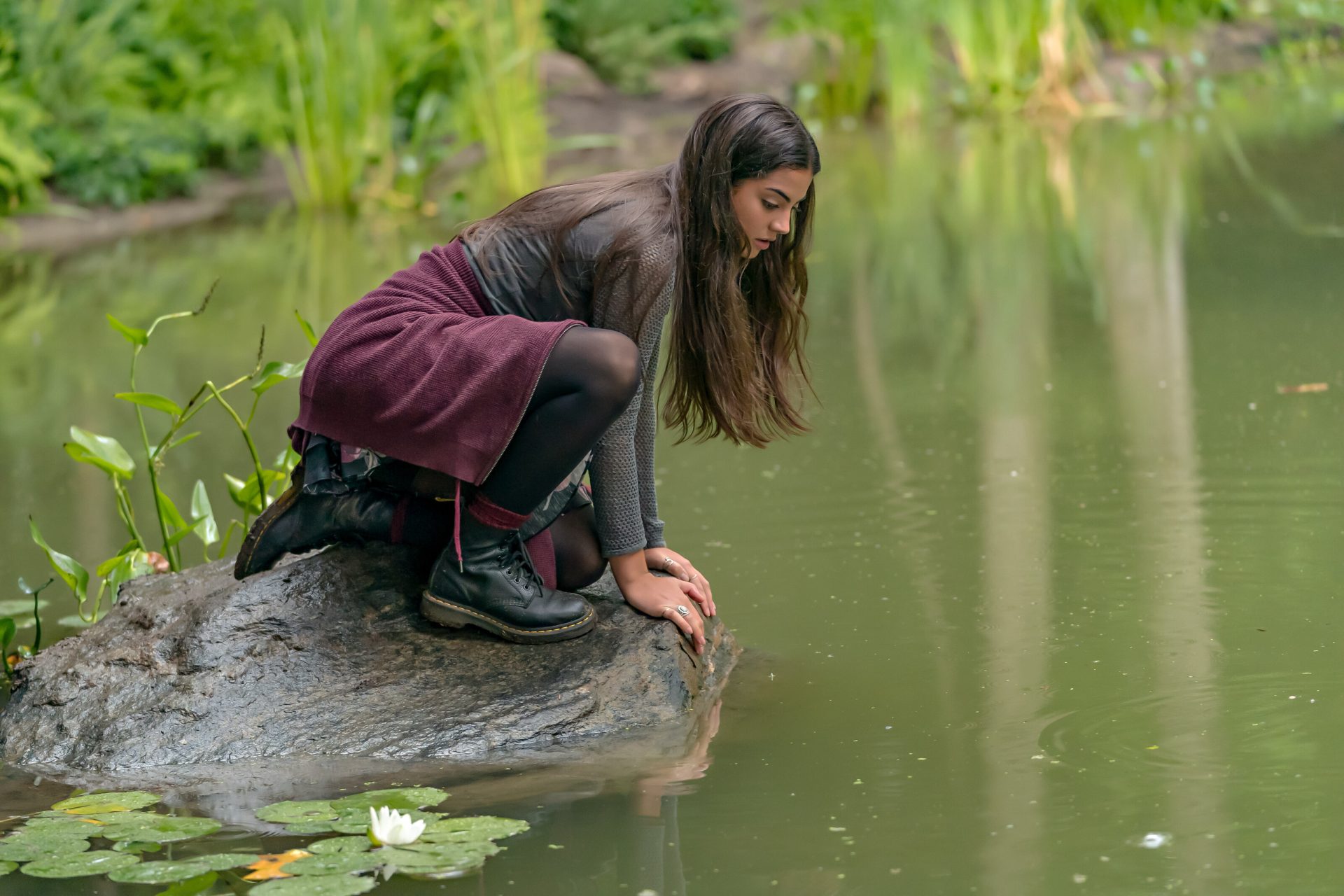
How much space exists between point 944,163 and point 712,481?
6.17 meters

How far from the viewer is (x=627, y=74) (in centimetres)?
1284

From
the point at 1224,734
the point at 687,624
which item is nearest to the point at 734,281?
the point at 687,624

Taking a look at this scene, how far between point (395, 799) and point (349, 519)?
608mm

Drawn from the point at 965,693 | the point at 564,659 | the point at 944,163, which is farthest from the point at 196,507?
the point at 944,163

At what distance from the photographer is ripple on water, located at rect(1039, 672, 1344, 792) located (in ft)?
6.87

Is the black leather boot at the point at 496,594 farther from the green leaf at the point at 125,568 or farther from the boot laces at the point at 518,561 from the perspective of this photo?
the green leaf at the point at 125,568

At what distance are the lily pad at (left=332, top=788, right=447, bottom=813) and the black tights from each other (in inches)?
19.0

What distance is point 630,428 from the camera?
2436mm

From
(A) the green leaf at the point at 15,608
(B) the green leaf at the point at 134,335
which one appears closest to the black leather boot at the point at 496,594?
(B) the green leaf at the point at 134,335

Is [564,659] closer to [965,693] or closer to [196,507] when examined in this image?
[965,693]

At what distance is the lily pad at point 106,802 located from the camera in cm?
212

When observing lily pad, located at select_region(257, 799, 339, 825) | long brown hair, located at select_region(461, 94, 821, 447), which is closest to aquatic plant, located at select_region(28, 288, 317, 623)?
long brown hair, located at select_region(461, 94, 821, 447)

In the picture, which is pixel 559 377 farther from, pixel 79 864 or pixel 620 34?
pixel 620 34

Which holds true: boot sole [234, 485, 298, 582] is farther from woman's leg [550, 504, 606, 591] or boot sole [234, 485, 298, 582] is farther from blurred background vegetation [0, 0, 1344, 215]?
blurred background vegetation [0, 0, 1344, 215]
